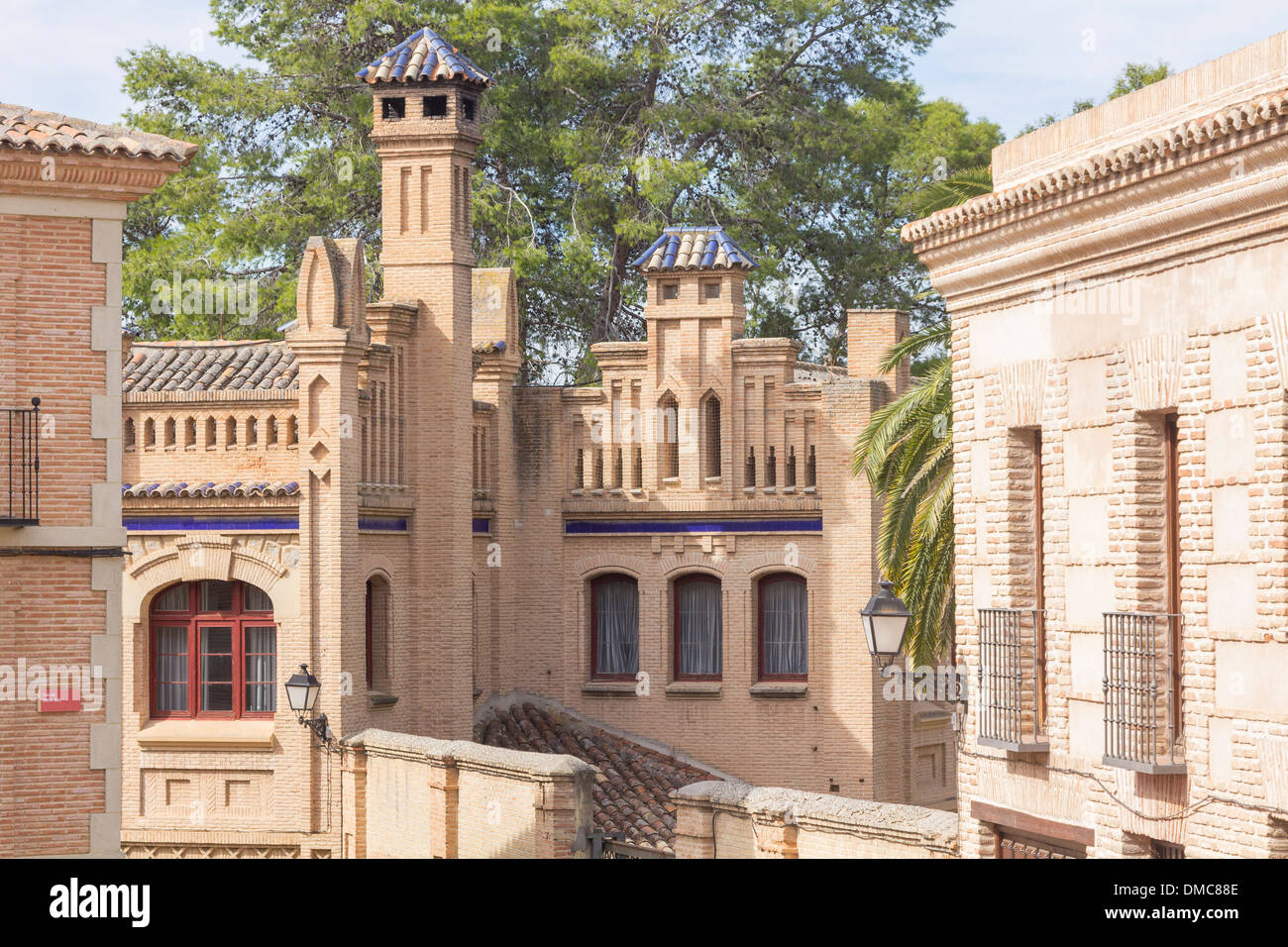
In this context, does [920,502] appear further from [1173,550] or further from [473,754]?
[1173,550]

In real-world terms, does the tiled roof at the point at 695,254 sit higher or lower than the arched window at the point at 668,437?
higher

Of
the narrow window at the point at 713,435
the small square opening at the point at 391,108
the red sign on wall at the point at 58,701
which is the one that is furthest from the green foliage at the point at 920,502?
the red sign on wall at the point at 58,701

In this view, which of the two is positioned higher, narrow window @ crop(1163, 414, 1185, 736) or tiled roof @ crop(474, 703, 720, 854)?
narrow window @ crop(1163, 414, 1185, 736)

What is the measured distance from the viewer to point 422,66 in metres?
27.2

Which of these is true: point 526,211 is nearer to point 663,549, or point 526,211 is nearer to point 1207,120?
point 663,549

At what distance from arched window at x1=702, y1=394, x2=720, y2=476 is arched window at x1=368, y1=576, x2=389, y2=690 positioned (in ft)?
17.5

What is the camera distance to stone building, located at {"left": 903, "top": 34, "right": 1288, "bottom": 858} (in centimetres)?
1284

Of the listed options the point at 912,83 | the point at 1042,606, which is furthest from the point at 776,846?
the point at 912,83

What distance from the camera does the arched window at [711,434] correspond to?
29391 millimetres

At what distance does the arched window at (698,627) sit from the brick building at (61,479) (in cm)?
1354

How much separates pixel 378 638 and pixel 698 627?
524 cm

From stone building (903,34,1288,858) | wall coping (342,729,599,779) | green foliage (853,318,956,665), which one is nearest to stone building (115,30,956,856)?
wall coping (342,729,599,779)

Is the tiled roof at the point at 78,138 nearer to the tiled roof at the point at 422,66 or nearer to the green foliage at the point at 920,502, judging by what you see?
the green foliage at the point at 920,502

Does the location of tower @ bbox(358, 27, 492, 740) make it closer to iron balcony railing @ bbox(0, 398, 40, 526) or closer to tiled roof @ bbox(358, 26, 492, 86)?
tiled roof @ bbox(358, 26, 492, 86)
